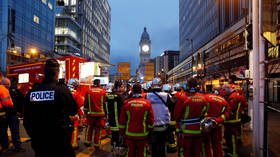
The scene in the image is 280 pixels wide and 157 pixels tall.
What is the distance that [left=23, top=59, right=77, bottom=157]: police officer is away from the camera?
12.8ft

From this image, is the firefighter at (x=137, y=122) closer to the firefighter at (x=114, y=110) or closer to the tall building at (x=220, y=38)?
the firefighter at (x=114, y=110)

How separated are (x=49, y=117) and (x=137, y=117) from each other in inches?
86.6

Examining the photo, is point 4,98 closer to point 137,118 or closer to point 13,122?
point 13,122

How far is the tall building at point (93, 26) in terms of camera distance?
100 meters

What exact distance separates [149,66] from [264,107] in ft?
59.6

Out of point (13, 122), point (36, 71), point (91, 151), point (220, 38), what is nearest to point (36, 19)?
point (220, 38)

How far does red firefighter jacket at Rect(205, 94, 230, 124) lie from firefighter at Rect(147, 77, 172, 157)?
0.98 m

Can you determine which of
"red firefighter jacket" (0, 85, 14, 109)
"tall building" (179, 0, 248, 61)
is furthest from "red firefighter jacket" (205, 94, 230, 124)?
"tall building" (179, 0, 248, 61)

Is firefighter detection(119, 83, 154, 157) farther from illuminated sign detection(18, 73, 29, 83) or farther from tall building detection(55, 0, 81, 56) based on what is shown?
tall building detection(55, 0, 81, 56)

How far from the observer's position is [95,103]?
8.35 meters

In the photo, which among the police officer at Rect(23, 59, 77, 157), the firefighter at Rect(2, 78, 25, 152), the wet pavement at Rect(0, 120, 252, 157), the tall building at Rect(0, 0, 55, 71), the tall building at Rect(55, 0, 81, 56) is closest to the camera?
the police officer at Rect(23, 59, 77, 157)

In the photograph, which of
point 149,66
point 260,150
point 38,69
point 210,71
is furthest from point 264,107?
point 210,71

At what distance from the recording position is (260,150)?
6312 mm

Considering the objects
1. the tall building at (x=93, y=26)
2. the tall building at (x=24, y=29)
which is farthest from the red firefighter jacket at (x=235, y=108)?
the tall building at (x=93, y=26)
